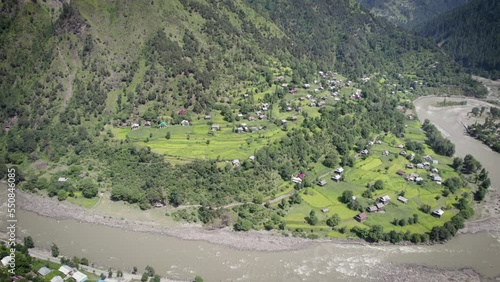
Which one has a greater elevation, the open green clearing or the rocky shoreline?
the open green clearing

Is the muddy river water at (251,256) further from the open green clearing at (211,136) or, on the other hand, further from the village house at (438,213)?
the open green clearing at (211,136)

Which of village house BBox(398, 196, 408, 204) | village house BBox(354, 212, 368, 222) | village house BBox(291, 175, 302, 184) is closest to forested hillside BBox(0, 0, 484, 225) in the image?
village house BBox(291, 175, 302, 184)

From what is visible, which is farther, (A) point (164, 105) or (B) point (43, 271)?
(A) point (164, 105)

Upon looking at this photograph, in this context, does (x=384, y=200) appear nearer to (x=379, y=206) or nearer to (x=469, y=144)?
(x=379, y=206)

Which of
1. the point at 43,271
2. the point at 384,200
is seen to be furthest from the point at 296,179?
the point at 43,271

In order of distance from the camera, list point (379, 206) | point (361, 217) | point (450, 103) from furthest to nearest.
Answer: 1. point (450, 103)
2. point (379, 206)
3. point (361, 217)

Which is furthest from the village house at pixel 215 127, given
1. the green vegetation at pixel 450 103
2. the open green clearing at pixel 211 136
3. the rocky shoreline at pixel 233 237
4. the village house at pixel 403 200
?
the green vegetation at pixel 450 103

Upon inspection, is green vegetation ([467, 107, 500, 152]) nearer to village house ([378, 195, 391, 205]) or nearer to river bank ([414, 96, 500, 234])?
river bank ([414, 96, 500, 234])
